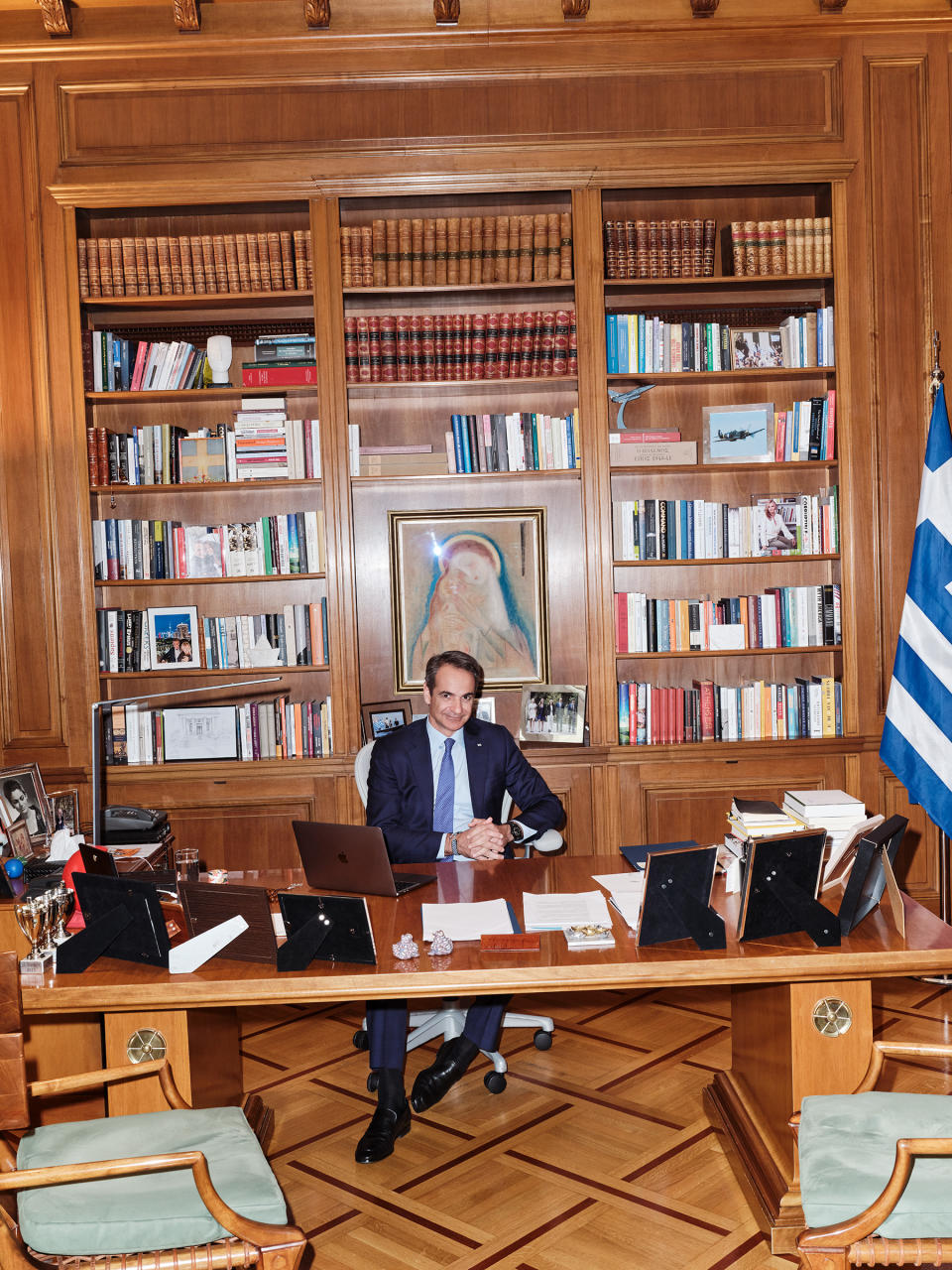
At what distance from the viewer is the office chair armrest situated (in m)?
2.05

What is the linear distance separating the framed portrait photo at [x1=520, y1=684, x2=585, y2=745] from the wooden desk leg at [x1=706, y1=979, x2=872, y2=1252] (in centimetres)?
183

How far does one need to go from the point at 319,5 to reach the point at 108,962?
354 centimetres

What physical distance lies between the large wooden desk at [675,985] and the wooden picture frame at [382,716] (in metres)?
1.75

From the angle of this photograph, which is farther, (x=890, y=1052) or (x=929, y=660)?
(x=929, y=660)

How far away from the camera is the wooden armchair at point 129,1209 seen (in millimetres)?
1778

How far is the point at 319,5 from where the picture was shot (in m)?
4.17

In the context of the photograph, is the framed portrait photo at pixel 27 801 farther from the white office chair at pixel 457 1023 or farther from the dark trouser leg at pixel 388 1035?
the dark trouser leg at pixel 388 1035

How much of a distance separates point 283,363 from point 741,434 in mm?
1881

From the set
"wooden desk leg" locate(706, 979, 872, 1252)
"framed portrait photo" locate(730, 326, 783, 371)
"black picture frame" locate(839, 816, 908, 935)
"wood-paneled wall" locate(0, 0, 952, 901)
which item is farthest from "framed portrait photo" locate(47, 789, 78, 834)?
"framed portrait photo" locate(730, 326, 783, 371)

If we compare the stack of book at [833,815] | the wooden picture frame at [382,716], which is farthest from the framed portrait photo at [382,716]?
the stack of book at [833,815]

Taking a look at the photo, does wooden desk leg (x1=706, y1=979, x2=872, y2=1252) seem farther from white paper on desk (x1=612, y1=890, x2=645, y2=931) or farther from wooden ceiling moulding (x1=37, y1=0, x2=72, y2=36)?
wooden ceiling moulding (x1=37, y1=0, x2=72, y2=36)

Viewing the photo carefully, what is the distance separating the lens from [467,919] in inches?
100

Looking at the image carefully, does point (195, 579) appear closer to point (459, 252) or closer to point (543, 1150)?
point (459, 252)

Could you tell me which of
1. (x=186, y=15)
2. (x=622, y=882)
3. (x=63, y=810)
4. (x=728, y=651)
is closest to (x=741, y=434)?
(x=728, y=651)
